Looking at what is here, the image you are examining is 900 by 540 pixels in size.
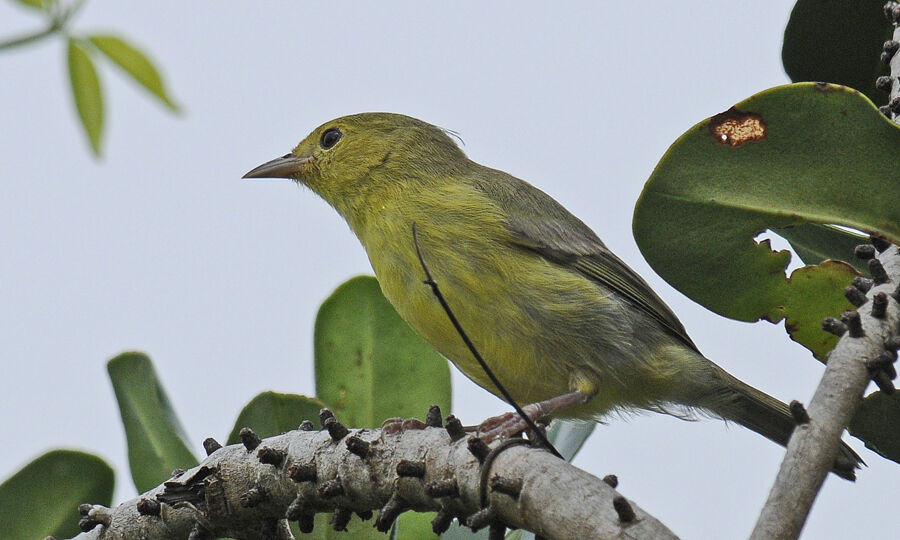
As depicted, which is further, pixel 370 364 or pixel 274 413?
pixel 370 364

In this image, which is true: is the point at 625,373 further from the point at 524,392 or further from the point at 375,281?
the point at 375,281

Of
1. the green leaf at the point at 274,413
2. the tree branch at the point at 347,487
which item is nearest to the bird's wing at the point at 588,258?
the green leaf at the point at 274,413

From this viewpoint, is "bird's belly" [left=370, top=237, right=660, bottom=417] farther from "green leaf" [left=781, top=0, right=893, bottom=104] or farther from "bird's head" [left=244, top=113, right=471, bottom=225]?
"green leaf" [left=781, top=0, right=893, bottom=104]

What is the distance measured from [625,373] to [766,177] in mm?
1614

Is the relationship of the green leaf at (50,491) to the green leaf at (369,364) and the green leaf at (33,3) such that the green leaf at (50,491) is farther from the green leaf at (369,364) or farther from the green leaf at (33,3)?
the green leaf at (33,3)

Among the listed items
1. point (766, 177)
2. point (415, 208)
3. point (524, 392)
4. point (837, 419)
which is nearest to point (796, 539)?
point (837, 419)

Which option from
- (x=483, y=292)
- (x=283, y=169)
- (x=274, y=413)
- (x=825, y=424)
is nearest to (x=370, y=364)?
(x=274, y=413)

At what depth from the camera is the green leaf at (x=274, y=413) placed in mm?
2814

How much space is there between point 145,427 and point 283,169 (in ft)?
6.75

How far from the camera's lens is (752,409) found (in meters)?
4.05

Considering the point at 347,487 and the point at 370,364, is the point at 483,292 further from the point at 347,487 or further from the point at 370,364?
the point at 347,487

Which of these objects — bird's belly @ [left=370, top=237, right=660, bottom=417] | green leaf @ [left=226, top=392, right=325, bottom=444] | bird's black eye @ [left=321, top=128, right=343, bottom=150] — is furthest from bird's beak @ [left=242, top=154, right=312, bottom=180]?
green leaf @ [left=226, top=392, right=325, bottom=444]

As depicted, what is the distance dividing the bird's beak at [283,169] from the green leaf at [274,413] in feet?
7.16

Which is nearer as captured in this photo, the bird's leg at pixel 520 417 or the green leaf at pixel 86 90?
the green leaf at pixel 86 90
